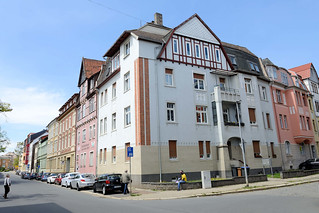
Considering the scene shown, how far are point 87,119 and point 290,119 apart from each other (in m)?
28.5

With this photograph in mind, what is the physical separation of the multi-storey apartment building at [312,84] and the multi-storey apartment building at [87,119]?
1308 inches

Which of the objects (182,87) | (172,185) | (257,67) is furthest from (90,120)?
(257,67)

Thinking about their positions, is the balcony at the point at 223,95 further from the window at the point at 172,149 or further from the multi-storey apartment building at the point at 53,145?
the multi-storey apartment building at the point at 53,145

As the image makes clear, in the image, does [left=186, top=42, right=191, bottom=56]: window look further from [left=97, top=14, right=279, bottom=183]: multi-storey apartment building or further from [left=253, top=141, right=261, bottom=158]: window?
[left=253, top=141, right=261, bottom=158]: window

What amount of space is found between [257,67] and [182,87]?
45.3ft

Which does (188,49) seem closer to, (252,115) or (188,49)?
(188,49)

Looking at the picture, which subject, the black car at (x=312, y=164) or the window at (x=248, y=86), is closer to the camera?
the window at (x=248, y=86)

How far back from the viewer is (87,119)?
3550 cm

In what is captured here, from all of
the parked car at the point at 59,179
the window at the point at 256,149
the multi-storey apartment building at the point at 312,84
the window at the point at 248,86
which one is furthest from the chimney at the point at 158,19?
the multi-storey apartment building at the point at 312,84

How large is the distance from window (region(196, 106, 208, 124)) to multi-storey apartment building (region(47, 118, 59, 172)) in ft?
121

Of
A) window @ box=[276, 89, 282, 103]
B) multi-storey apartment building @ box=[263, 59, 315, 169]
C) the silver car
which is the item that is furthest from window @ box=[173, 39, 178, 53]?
window @ box=[276, 89, 282, 103]

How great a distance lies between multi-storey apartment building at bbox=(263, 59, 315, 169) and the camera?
3222 cm

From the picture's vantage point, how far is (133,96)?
2303cm

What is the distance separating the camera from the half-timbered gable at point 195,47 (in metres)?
24.9
